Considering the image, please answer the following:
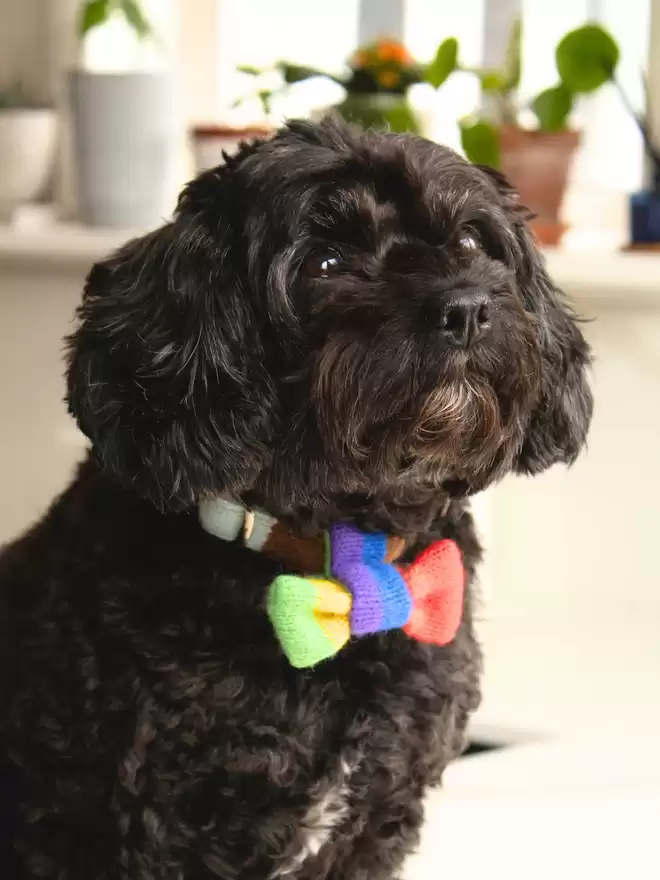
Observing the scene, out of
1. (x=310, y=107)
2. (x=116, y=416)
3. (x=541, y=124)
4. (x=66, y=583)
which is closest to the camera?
(x=116, y=416)

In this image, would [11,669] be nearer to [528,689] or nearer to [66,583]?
[66,583]

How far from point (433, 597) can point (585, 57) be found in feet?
2.72

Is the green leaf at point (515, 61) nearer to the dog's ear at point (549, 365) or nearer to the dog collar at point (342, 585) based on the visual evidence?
the dog's ear at point (549, 365)

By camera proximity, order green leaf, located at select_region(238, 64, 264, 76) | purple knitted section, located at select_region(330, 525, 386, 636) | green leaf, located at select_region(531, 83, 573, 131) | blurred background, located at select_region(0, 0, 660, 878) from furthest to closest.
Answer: green leaf, located at select_region(238, 64, 264, 76), green leaf, located at select_region(531, 83, 573, 131), blurred background, located at select_region(0, 0, 660, 878), purple knitted section, located at select_region(330, 525, 386, 636)

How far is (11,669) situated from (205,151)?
31.2 inches

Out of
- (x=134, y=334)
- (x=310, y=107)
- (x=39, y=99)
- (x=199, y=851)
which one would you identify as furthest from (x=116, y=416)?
(x=39, y=99)

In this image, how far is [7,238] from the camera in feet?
5.02

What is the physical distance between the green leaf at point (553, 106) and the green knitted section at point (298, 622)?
844mm

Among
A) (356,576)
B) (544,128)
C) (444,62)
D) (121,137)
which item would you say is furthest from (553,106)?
(356,576)

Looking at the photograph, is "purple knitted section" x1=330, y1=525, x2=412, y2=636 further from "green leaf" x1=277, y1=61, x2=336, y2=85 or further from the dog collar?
"green leaf" x1=277, y1=61, x2=336, y2=85

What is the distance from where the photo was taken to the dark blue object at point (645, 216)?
1468mm

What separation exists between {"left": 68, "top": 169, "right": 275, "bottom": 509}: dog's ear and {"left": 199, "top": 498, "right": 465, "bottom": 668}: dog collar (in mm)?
73

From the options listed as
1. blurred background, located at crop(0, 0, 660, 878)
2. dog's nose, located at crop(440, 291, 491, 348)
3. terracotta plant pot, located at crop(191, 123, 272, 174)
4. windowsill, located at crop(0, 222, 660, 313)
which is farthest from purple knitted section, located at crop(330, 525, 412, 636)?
terracotta plant pot, located at crop(191, 123, 272, 174)

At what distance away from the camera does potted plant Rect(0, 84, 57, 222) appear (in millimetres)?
1579
